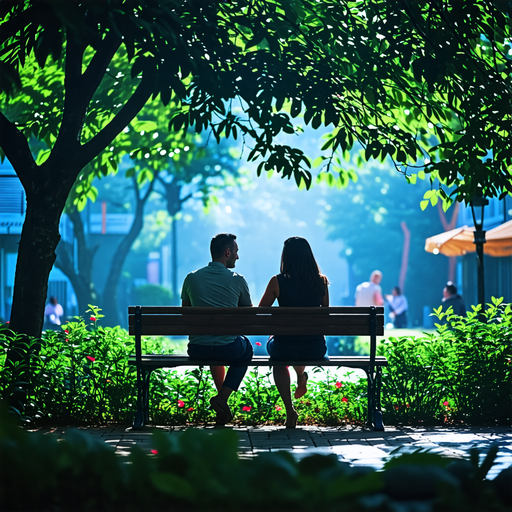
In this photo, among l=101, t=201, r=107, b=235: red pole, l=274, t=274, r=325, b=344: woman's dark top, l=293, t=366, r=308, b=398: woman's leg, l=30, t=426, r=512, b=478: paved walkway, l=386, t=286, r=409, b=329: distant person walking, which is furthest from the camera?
l=101, t=201, r=107, b=235: red pole

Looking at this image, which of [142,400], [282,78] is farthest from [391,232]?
[142,400]

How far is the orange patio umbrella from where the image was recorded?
48.5 ft

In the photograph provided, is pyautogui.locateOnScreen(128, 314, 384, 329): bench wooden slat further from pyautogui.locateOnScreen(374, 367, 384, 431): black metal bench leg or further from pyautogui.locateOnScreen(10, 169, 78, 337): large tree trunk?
pyautogui.locateOnScreen(10, 169, 78, 337): large tree trunk

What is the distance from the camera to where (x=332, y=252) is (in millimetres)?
89000

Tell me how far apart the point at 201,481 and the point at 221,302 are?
12.7 ft

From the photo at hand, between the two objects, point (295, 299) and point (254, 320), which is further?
point (295, 299)

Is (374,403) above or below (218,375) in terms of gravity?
below

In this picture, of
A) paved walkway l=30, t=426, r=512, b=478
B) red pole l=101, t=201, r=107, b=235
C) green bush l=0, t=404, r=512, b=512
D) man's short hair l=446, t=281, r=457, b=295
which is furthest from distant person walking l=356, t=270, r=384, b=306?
red pole l=101, t=201, r=107, b=235

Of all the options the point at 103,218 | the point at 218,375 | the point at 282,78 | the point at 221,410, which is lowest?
the point at 221,410

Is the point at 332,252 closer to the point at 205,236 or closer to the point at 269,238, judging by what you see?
the point at 269,238

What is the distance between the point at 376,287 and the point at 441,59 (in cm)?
1266

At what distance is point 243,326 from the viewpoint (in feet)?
18.8

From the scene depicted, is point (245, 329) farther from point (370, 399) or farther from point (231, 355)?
point (370, 399)

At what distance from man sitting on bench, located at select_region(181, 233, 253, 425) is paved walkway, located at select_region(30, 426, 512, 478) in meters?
0.41
